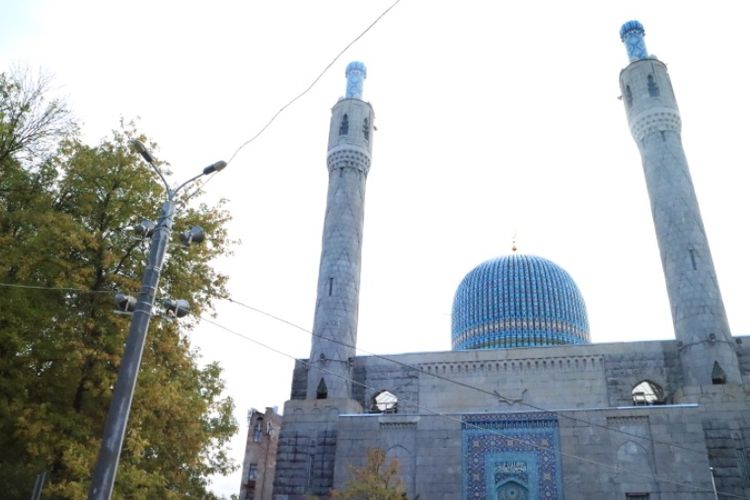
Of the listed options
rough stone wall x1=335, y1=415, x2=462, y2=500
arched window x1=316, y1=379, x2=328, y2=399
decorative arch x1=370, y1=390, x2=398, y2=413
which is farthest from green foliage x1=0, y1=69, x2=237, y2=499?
decorative arch x1=370, y1=390, x2=398, y2=413

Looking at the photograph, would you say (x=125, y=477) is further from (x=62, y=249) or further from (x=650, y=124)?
(x=650, y=124)

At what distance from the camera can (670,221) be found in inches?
826

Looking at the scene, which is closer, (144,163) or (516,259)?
(144,163)

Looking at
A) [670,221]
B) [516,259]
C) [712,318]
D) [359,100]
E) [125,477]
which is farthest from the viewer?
[516,259]

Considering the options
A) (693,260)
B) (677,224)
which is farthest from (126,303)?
(677,224)

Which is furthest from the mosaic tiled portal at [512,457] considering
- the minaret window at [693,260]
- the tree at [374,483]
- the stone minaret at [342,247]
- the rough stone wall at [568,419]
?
the minaret window at [693,260]

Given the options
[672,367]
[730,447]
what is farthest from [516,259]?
[730,447]

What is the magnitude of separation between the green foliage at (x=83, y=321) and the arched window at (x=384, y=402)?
423 inches

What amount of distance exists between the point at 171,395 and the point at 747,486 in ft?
49.9

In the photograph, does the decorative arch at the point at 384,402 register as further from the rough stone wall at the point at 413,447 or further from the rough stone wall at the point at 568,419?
the rough stone wall at the point at 413,447

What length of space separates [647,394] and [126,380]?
18968 millimetres

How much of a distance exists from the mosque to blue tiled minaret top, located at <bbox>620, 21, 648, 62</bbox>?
0.07 metres

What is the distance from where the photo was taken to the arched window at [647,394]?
20.1 m

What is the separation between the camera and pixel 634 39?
25766mm
